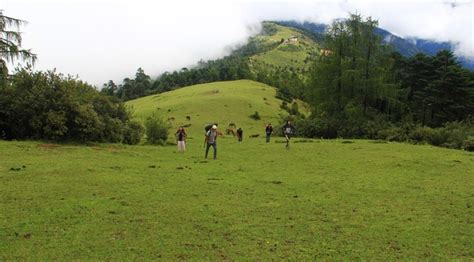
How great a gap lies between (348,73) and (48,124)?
37.8m

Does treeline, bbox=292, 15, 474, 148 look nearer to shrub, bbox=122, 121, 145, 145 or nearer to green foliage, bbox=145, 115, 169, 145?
green foliage, bbox=145, 115, 169, 145

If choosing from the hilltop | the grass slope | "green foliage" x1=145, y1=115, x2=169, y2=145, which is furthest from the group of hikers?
the hilltop

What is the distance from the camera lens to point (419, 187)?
60.1ft

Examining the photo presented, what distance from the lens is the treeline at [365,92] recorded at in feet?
172

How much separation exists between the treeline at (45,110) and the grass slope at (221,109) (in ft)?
117

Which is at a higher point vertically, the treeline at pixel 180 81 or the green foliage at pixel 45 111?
the treeline at pixel 180 81

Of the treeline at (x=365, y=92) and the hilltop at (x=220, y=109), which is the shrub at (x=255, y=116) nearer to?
the hilltop at (x=220, y=109)

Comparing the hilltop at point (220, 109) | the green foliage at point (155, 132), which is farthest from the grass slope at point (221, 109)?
the green foliage at point (155, 132)

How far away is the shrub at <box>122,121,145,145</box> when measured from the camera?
4126cm

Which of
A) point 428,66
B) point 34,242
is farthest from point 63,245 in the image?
point 428,66

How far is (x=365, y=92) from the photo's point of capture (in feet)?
184

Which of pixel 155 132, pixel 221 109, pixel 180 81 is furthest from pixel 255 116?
pixel 180 81

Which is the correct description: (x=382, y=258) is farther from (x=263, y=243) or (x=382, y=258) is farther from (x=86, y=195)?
(x=86, y=195)

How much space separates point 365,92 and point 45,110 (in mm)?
40027
